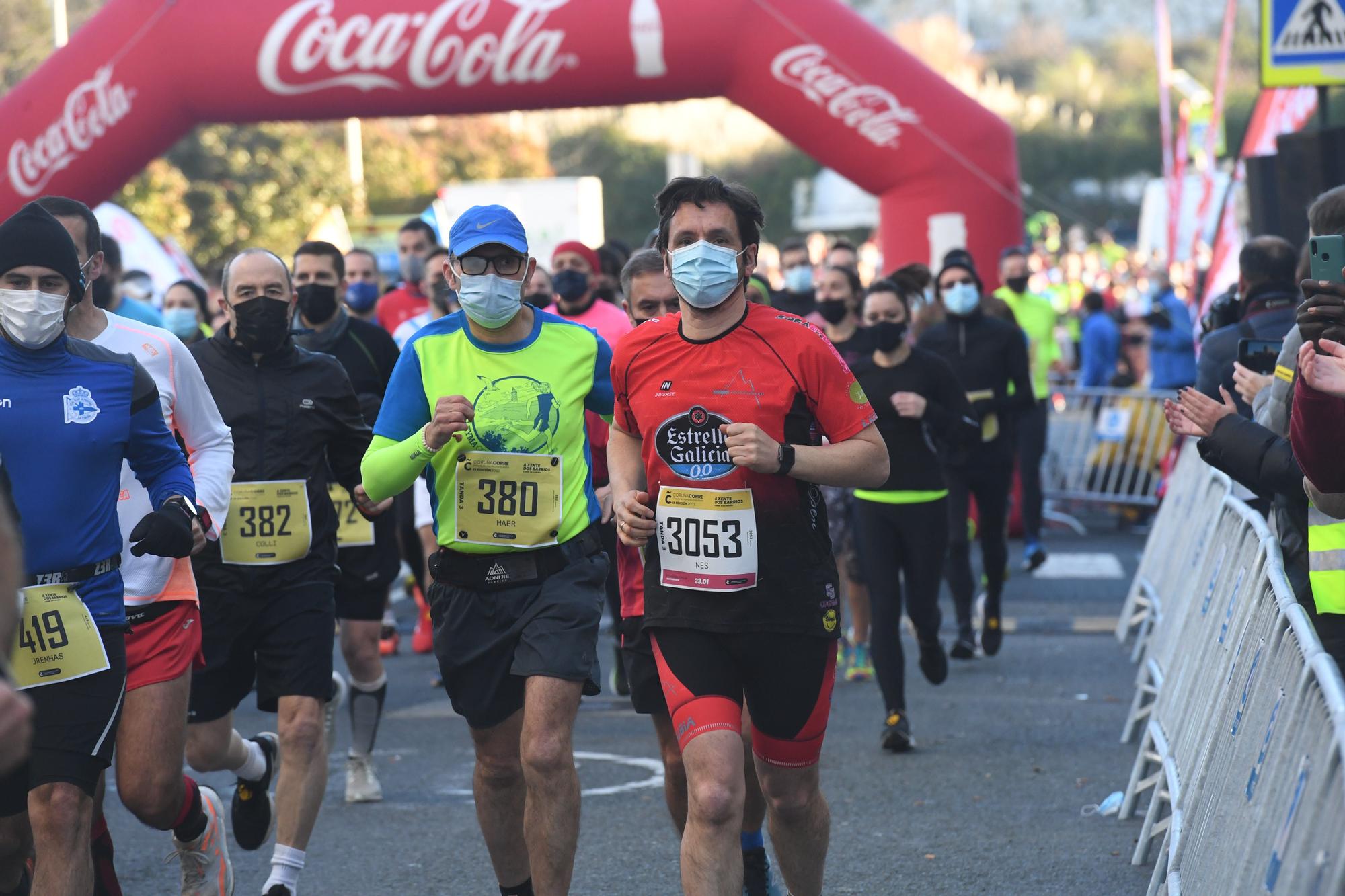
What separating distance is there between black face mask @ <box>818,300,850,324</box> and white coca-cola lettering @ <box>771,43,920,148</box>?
556 centimetres

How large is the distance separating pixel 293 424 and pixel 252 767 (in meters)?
1.19

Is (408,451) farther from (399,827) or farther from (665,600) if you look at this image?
(399,827)

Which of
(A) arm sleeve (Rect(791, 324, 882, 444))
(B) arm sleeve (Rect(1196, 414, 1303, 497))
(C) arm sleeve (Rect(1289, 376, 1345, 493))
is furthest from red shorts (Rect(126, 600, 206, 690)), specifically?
(C) arm sleeve (Rect(1289, 376, 1345, 493))

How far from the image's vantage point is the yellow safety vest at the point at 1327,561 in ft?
15.8

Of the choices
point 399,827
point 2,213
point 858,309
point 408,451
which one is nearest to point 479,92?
point 2,213

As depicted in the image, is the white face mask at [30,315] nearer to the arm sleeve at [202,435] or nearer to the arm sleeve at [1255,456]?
the arm sleeve at [202,435]

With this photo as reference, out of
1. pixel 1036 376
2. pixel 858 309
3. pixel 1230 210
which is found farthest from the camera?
pixel 1036 376

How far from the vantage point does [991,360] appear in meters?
10.9

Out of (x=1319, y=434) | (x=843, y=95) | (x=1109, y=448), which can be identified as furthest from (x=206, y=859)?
(x=1109, y=448)

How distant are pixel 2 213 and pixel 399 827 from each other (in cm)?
888

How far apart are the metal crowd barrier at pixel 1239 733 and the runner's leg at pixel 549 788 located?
64.5 inches

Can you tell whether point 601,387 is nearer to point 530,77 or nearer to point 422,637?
point 422,637

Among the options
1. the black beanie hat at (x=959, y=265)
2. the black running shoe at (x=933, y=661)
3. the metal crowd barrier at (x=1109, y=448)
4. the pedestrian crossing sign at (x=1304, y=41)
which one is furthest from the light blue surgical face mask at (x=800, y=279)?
the metal crowd barrier at (x=1109, y=448)

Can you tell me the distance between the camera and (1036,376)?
15.1 meters
